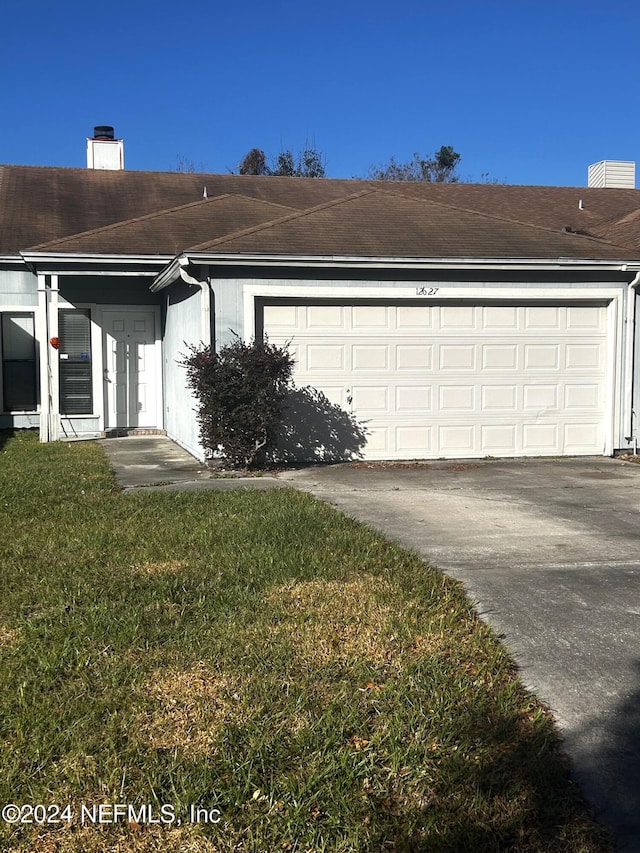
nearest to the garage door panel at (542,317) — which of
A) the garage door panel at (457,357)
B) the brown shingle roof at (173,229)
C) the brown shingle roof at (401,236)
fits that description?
the brown shingle roof at (401,236)

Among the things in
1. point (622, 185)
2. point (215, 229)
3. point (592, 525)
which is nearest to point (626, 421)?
point (592, 525)

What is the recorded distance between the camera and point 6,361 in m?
15.5

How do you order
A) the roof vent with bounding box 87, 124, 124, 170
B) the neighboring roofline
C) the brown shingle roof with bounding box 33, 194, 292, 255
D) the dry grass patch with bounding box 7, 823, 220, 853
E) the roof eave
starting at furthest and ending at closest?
the roof vent with bounding box 87, 124, 124, 170 < the brown shingle roof with bounding box 33, 194, 292, 255 < the roof eave < the neighboring roofline < the dry grass patch with bounding box 7, 823, 220, 853

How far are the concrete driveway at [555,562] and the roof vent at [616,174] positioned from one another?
1436 cm

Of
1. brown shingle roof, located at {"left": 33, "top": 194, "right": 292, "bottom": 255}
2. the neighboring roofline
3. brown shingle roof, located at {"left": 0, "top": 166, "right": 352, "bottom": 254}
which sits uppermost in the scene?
brown shingle roof, located at {"left": 0, "top": 166, "right": 352, "bottom": 254}

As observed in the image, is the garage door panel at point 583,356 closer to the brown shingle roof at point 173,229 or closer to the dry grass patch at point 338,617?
the brown shingle roof at point 173,229

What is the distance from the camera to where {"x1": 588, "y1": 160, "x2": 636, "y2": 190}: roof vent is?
75.6ft

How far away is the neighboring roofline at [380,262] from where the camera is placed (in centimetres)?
1067

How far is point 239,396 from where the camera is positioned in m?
10.2

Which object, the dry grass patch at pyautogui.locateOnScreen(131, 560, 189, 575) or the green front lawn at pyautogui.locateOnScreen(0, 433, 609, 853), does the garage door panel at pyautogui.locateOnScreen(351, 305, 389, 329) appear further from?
the dry grass patch at pyautogui.locateOnScreen(131, 560, 189, 575)

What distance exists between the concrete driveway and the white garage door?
2.16 ft

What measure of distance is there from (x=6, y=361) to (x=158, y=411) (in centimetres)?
304

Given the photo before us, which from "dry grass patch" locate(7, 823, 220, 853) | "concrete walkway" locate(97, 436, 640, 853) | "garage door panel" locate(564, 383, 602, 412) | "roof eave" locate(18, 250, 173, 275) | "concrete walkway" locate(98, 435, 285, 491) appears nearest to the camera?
"dry grass patch" locate(7, 823, 220, 853)

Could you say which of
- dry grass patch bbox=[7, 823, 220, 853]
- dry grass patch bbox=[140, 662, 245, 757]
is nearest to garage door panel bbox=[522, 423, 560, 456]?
dry grass patch bbox=[140, 662, 245, 757]
